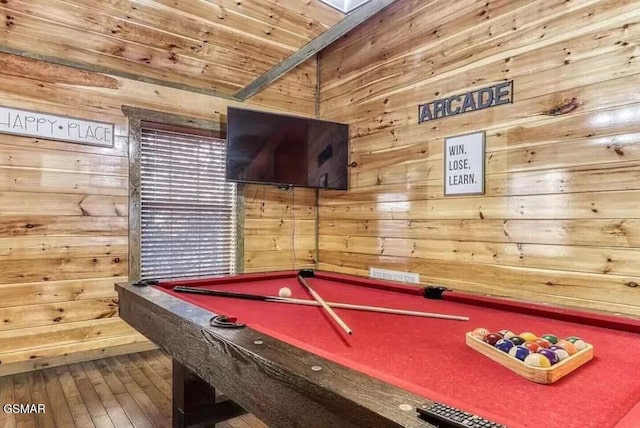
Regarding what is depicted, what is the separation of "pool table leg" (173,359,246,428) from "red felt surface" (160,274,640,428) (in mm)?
316

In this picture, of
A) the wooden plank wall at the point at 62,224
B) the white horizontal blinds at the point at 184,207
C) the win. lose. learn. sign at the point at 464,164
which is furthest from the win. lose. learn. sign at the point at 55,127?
the win. lose. learn. sign at the point at 464,164

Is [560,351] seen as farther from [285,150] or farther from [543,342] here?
[285,150]

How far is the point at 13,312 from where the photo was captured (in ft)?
9.45

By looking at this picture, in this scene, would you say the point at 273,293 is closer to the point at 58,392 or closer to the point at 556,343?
the point at 556,343

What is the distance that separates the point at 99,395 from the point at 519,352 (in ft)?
8.33

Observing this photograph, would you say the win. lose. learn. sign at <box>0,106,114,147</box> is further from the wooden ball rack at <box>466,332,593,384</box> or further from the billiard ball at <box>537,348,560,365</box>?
the billiard ball at <box>537,348,560,365</box>

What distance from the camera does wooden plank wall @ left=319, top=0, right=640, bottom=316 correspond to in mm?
2305

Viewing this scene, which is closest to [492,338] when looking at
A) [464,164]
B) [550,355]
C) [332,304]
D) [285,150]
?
[550,355]

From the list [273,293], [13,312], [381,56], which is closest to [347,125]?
[381,56]

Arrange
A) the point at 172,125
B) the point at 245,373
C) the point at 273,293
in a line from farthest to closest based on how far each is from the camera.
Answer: the point at 172,125, the point at 273,293, the point at 245,373

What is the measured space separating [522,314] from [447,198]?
1.66 meters

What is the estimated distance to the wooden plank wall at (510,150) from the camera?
230 cm

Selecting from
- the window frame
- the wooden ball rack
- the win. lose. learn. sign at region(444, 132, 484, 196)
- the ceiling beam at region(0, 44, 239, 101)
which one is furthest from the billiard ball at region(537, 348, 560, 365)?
the ceiling beam at region(0, 44, 239, 101)

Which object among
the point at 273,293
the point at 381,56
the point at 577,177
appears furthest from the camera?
the point at 381,56
